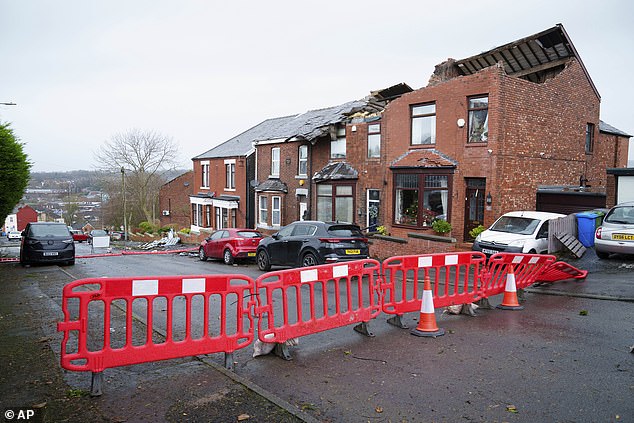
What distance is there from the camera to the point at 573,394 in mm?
4797

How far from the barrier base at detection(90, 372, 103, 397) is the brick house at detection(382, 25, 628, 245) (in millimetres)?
14567

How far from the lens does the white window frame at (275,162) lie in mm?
27766

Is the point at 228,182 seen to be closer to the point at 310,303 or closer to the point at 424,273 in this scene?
the point at 424,273

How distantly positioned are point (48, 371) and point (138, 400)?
143 centimetres

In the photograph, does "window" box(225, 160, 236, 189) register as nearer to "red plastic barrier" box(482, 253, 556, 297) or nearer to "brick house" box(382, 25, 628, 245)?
"brick house" box(382, 25, 628, 245)

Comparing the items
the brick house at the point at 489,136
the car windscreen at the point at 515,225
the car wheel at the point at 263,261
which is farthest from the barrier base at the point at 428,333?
the brick house at the point at 489,136

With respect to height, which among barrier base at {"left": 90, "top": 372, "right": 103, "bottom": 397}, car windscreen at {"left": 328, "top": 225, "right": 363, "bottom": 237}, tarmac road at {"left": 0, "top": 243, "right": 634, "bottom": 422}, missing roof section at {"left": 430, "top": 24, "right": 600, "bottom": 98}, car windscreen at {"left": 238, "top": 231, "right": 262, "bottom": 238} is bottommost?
tarmac road at {"left": 0, "top": 243, "right": 634, "bottom": 422}

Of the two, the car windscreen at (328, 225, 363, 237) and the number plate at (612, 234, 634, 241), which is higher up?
the car windscreen at (328, 225, 363, 237)

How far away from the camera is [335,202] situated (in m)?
23.1

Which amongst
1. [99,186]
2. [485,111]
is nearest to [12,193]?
[485,111]

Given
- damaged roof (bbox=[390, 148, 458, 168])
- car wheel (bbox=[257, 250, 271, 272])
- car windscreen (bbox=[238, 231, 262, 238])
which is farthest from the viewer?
car windscreen (bbox=[238, 231, 262, 238])

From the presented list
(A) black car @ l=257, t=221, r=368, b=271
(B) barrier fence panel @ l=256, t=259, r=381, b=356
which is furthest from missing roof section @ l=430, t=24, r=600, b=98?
(B) barrier fence panel @ l=256, t=259, r=381, b=356

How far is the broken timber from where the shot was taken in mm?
14367

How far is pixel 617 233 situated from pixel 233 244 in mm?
12883
